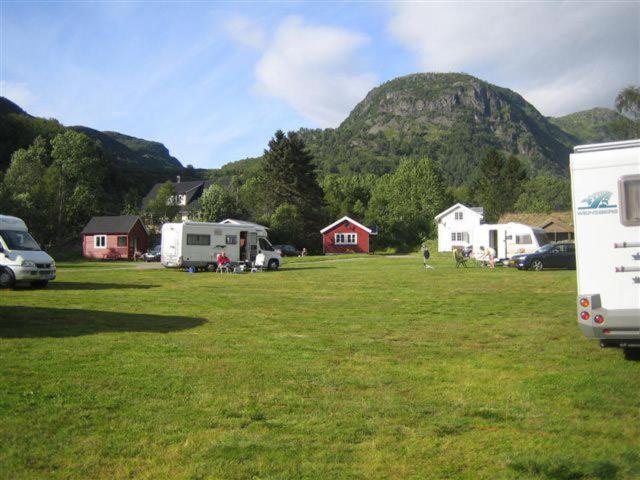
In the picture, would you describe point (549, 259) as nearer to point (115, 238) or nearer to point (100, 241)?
point (115, 238)

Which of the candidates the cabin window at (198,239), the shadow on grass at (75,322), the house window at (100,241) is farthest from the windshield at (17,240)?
the house window at (100,241)

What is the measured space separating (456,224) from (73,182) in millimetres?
54538

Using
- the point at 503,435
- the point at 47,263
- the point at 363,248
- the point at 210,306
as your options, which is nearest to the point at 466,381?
the point at 503,435

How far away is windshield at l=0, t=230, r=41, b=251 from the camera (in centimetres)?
1996

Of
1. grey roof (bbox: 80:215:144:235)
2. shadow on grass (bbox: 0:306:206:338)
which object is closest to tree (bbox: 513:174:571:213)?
grey roof (bbox: 80:215:144:235)

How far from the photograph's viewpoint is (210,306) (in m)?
14.8

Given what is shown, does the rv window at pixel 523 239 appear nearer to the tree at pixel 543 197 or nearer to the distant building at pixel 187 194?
the tree at pixel 543 197

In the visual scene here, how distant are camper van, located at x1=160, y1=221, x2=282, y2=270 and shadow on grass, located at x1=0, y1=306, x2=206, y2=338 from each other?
17.5m

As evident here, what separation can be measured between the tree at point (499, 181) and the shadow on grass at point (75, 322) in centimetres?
8648

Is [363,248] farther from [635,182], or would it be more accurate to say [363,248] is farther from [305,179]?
[635,182]

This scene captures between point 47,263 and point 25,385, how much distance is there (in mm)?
15067

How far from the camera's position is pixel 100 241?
56344mm

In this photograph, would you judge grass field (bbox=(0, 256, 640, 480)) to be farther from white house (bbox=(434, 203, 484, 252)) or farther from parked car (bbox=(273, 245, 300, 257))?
white house (bbox=(434, 203, 484, 252))

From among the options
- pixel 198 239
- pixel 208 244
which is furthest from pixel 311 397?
pixel 208 244
